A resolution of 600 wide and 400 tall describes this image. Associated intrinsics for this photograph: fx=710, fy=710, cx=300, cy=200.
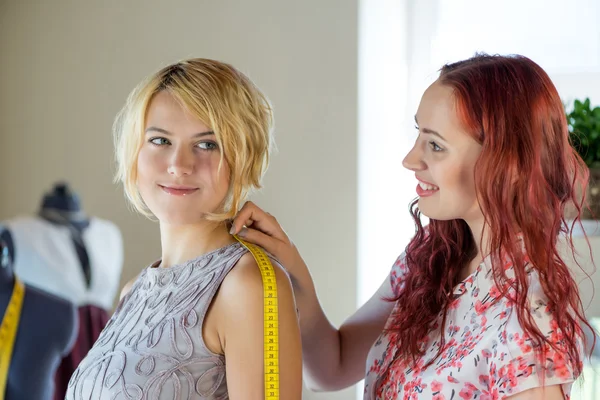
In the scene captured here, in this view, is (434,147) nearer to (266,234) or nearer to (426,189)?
(426,189)

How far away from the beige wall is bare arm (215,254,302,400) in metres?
2.10

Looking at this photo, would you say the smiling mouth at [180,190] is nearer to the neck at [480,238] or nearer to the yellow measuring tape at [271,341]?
the yellow measuring tape at [271,341]

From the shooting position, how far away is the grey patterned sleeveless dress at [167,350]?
1253mm

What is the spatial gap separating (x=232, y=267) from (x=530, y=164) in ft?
1.88

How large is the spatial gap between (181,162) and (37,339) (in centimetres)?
125

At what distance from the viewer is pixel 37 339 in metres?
2.29

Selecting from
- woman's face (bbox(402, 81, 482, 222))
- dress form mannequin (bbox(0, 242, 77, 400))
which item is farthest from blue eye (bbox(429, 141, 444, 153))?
dress form mannequin (bbox(0, 242, 77, 400))

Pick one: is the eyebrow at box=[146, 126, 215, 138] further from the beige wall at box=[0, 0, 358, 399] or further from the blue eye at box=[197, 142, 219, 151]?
the beige wall at box=[0, 0, 358, 399]

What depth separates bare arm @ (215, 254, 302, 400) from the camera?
4.06ft

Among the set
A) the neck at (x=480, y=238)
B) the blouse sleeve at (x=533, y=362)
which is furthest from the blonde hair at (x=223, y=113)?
the blouse sleeve at (x=533, y=362)

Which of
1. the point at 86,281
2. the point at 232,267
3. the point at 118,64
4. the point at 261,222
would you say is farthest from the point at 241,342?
the point at 118,64

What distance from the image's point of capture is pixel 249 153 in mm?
1378

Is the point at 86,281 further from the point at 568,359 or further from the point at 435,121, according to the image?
the point at 568,359

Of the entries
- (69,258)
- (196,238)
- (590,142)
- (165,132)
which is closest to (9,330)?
(69,258)
